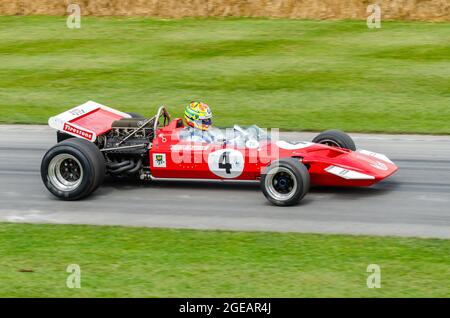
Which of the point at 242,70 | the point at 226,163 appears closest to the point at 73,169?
the point at 226,163

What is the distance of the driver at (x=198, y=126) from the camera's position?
13.4 meters

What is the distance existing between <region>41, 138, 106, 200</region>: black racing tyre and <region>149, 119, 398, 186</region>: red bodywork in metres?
0.88

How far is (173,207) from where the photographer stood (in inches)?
504

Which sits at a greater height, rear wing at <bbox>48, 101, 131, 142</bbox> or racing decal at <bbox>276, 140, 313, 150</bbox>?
rear wing at <bbox>48, 101, 131, 142</bbox>

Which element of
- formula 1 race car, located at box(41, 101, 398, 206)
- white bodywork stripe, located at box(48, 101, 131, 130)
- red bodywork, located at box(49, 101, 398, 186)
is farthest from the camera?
white bodywork stripe, located at box(48, 101, 131, 130)

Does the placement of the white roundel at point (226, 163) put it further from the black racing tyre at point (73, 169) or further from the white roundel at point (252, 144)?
the black racing tyre at point (73, 169)

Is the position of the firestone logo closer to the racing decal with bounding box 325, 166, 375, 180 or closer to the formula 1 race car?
the formula 1 race car

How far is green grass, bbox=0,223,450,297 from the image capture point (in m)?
9.40

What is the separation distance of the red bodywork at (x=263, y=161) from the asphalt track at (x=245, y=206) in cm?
31

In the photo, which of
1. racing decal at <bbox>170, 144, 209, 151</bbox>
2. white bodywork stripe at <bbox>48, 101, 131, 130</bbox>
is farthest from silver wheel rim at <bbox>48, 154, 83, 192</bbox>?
racing decal at <bbox>170, 144, 209, 151</bbox>

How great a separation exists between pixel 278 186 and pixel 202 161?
1.23 meters

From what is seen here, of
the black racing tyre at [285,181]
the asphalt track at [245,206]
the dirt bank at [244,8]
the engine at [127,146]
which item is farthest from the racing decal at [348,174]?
the dirt bank at [244,8]

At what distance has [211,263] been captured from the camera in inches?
400

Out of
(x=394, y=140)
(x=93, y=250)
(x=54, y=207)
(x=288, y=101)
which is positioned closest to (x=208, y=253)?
(x=93, y=250)
